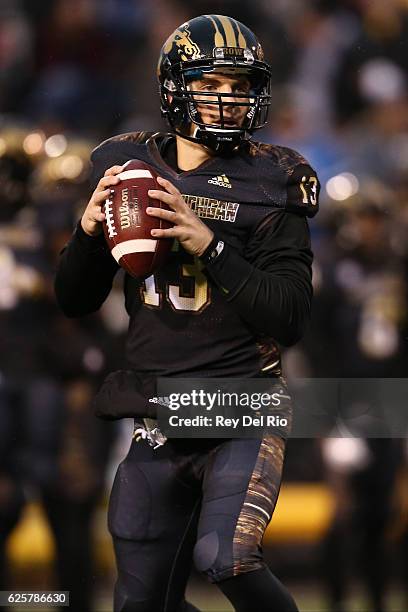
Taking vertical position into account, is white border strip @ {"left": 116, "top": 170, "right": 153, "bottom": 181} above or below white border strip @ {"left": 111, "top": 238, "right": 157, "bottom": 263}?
above

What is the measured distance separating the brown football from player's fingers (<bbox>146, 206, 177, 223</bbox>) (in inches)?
0.8

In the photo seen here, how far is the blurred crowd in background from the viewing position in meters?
3.79

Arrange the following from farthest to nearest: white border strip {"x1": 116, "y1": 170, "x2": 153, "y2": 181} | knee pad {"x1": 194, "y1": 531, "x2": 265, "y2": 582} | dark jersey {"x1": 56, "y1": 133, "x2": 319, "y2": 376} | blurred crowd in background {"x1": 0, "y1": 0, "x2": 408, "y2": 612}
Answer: blurred crowd in background {"x1": 0, "y1": 0, "x2": 408, "y2": 612} → dark jersey {"x1": 56, "y1": 133, "x2": 319, "y2": 376} → white border strip {"x1": 116, "y1": 170, "x2": 153, "y2": 181} → knee pad {"x1": 194, "y1": 531, "x2": 265, "y2": 582}

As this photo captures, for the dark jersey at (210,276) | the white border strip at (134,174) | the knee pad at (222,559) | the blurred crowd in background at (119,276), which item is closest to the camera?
the knee pad at (222,559)

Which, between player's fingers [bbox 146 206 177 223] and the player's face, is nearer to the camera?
player's fingers [bbox 146 206 177 223]

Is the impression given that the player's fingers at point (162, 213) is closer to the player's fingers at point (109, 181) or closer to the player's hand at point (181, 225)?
the player's hand at point (181, 225)

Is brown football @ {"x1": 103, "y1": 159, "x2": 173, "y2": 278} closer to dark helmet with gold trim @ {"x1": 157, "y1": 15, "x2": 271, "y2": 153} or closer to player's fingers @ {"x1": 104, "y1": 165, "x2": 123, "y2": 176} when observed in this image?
player's fingers @ {"x1": 104, "y1": 165, "x2": 123, "y2": 176}

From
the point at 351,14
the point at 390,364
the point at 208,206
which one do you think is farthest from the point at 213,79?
the point at 351,14

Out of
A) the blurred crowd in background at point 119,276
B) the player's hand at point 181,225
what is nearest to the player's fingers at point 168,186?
the player's hand at point 181,225

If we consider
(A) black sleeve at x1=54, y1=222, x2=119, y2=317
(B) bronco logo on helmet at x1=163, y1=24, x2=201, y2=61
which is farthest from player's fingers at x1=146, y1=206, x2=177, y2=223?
(B) bronco logo on helmet at x1=163, y1=24, x2=201, y2=61

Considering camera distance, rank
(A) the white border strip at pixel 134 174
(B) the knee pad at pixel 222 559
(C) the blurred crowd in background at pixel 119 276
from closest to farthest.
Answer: (B) the knee pad at pixel 222 559, (A) the white border strip at pixel 134 174, (C) the blurred crowd in background at pixel 119 276

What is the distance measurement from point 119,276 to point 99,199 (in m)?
1.73

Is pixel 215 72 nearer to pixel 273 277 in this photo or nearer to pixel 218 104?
pixel 218 104

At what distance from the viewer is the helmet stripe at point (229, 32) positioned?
247cm
